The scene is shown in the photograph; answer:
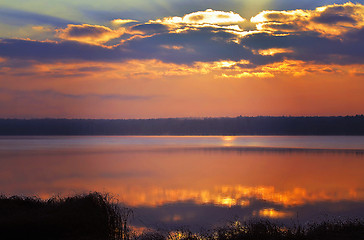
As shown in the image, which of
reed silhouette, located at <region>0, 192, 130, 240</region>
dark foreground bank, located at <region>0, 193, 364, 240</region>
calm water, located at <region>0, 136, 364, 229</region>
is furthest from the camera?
calm water, located at <region>0, 136, 364, 229</region>

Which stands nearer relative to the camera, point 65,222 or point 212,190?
point 65,222

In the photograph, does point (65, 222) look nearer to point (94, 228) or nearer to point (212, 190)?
point (94, 228)

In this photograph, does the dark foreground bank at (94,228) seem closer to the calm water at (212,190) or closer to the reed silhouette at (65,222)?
the reed silhouette at (65,222)

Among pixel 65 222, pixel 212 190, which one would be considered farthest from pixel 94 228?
pixel 212 190

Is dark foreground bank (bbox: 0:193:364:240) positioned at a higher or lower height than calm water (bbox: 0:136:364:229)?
higher

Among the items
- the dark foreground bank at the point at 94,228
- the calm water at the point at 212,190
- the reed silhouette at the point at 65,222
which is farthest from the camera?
the calm water at the point at 212,190

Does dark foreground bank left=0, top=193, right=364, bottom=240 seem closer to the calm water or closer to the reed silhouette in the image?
the reed silhouette

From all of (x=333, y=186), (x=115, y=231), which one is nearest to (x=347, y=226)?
(x=115, y=231)

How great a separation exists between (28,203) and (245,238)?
900cm

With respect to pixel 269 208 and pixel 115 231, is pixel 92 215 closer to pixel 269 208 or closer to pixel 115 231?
pixel 115 231

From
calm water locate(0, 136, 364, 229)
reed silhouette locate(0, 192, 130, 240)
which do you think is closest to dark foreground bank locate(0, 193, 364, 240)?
reed silhouette locate(0, 192, 130, 240)

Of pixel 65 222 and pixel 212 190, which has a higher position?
pixel 65 222

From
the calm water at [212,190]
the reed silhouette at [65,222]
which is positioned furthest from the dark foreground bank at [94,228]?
the calm water at [212,190]

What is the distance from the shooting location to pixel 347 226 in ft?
41.2
